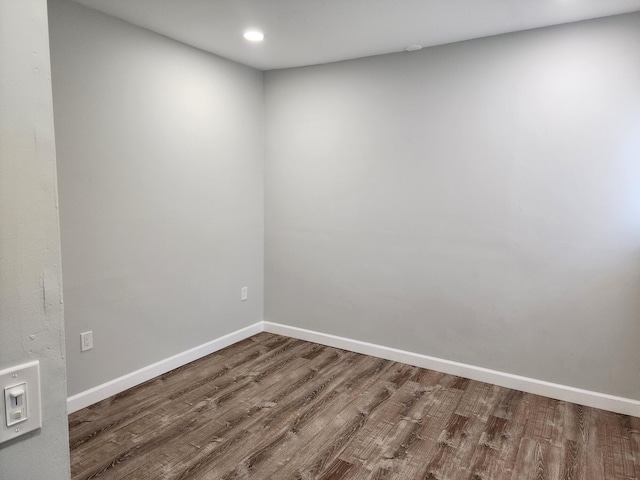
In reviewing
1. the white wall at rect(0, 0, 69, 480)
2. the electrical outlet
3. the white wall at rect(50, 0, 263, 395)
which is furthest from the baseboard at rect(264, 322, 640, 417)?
the white wall at rect(0, 0, 69, 480)

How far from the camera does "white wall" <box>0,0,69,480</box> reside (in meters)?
0.68

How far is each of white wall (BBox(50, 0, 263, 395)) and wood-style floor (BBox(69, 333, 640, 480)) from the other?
0.49 m

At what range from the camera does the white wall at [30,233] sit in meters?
0.68

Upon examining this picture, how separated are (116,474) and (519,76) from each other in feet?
11.0

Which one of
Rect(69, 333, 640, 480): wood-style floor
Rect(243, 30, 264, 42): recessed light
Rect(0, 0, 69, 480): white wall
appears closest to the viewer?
Rect(0, 0, 69, 480): white wall

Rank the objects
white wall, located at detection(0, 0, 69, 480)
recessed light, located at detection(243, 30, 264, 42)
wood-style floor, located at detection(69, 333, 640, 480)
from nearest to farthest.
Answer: white wall, located at detection(0, 0, 69, 480), wood-style floor, located at detection(69, 333, 640, 480), recessed light, located at detection(243, 30, 264, 42)

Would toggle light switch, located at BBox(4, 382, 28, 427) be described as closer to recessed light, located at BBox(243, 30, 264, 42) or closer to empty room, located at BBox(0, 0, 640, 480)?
empty room, located at BBox(0, 0, 640, 480)

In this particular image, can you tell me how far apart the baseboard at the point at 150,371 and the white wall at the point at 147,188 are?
0.05 meters

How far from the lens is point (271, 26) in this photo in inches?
110

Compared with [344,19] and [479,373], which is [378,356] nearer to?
[479,373]

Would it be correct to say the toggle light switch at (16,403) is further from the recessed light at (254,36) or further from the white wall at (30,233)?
the recessed light at (254,36)

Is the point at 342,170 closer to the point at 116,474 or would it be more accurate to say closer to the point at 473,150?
the point at 473,150

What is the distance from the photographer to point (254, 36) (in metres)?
2.99

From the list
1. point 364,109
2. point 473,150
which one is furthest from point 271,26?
point 473,150
